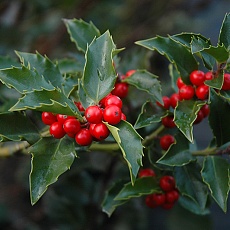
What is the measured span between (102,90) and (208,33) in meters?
2.63

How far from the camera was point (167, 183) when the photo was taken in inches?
42.8

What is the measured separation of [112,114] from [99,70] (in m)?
0.12

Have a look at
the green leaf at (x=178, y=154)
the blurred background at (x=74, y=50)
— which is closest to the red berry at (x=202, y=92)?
the green leaf at (x=178, y=154)

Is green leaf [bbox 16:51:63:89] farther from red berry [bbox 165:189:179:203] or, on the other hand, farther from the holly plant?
red berry [bbox 165:189:179:203]

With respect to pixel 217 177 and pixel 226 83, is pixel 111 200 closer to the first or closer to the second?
pixel 217 177

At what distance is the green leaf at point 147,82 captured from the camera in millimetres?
1037

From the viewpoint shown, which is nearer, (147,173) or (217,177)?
(217,177)

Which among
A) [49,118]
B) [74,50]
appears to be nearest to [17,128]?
[49,118]

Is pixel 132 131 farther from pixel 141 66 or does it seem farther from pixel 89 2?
pixel 89 2

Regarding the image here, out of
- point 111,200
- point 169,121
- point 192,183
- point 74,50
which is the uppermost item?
point 169,121

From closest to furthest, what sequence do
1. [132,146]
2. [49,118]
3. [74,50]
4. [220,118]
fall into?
[132,146] → [49,118] → [220,118] → [74,50]

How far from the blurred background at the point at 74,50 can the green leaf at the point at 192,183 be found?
0.57 meters

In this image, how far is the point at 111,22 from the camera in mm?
2531

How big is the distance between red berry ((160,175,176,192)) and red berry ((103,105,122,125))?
1.14 ft
